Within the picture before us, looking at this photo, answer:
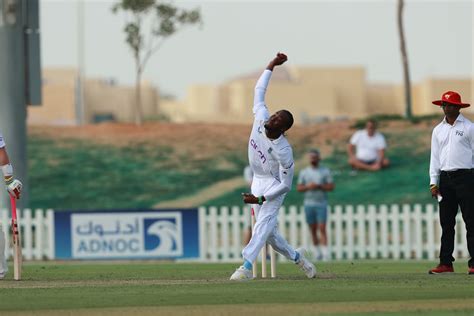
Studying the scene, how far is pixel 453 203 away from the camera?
16.7 metres

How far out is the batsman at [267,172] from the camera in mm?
15102

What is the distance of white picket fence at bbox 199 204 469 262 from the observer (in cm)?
2784

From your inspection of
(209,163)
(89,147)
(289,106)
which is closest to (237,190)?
(209,163)

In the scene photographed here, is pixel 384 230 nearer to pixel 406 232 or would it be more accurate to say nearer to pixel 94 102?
pixel 406 232

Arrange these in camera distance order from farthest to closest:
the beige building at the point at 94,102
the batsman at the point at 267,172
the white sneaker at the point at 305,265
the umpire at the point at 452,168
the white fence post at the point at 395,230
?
1. the beige building at the point at 94,102
2. the white fence post at the point at 395,230
3. the umpire at the point at 452,168
4. the white sneaker at the point at 305,265
5. the batsman at the point at 267,172

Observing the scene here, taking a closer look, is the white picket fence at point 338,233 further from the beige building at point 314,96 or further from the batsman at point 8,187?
the beige building at point 314,96

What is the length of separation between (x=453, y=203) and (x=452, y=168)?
0.43 meters

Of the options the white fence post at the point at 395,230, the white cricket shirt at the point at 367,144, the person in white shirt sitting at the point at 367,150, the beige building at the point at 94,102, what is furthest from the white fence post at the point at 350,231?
the beige building at the point at 94,102

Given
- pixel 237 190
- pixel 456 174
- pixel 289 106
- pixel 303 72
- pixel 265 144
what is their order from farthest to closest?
pixel 303 72, pixel 289 106, pixel 237 190, pixel 456 174, pixel 265 144

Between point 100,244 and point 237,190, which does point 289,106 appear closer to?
point 237,190

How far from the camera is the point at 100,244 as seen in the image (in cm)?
2733

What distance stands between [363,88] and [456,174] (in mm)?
68433

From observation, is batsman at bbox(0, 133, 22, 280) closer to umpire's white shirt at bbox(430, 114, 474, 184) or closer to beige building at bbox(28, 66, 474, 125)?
umpire's white shirt at bbox(430, 114, 474, 184)

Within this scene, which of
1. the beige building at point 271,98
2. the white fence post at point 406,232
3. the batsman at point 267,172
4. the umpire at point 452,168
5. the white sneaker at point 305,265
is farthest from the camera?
the beige building at point 271,98
